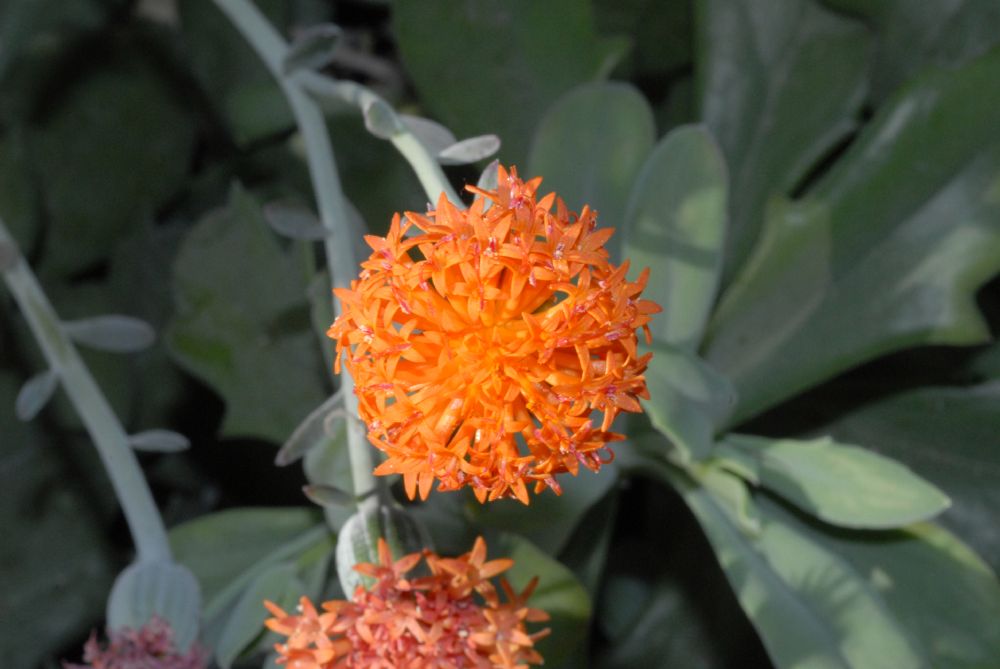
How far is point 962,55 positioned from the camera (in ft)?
2.64

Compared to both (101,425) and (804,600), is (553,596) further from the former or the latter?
(101,425)

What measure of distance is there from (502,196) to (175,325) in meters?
0.43

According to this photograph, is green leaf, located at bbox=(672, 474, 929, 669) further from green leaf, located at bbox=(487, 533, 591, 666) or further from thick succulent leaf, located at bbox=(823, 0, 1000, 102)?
thick succulent leaf, located at bbox=(823, 0, 1000, 102)

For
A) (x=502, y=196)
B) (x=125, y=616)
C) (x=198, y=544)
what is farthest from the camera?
(x=198, y=544)

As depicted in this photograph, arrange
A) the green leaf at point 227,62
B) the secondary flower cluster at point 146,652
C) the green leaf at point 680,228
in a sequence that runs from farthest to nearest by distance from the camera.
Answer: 1. the green leaf at point 227,62
2. the green leaf at point 680,228
3. the secondary flower cluster at point 146,652

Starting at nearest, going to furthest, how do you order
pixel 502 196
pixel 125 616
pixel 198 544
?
pixel 502 196, pixel 125 616, pixel 198 544

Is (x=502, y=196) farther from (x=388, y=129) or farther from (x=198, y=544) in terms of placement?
(x=198, y=544)

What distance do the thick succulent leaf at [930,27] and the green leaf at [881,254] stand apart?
0.09m

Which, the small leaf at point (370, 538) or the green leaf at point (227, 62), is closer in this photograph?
the small leaf at point (370, 538)

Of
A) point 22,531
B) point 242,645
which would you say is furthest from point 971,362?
point 22,531

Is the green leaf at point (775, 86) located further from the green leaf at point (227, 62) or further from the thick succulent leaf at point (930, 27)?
the green leaf at point (227, 62)

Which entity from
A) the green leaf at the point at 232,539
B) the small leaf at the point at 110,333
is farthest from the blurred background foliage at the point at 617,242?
the small leaf at the point at 110,333

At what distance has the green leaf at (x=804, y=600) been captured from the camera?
0.62 meters

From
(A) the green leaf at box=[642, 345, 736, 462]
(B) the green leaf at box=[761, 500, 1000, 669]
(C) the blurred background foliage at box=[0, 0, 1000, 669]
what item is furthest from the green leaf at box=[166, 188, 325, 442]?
(B) the green leaf at box=[761, 500, 1000, 669]
